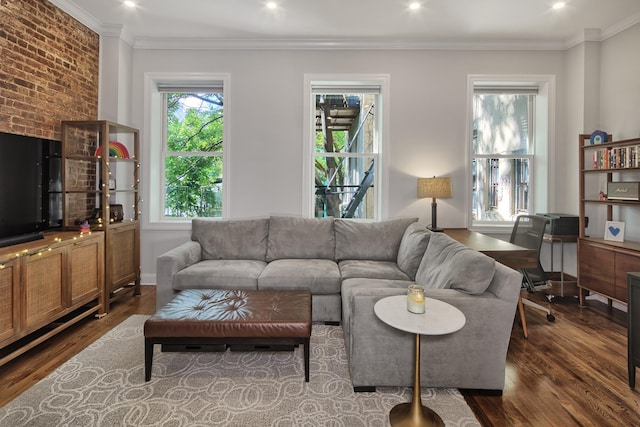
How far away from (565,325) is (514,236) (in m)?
0.92

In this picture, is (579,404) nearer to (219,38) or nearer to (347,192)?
(347,192)

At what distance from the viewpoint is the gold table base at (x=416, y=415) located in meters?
1.68

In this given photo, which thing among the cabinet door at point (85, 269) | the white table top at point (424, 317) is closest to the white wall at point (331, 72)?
the cabinet door at point (85, 269)

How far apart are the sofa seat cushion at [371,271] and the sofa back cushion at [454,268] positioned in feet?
1.00

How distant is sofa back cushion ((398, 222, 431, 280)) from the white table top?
42.0 inches

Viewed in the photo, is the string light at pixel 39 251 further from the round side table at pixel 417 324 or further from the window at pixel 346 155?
the window at pixel 346 155

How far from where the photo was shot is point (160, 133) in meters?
4.22

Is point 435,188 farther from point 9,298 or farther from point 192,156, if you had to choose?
point 9,298

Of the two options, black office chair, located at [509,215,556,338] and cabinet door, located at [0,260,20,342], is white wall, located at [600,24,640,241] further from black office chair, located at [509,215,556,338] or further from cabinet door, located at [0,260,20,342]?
cabinet door, located at [0,260,20,342]

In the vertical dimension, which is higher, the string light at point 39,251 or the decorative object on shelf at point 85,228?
the decorative object on shelf at point 85,228

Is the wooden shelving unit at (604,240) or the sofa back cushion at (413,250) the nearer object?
the sofa back cushion at (413,250)

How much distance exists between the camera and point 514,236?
3492 mm

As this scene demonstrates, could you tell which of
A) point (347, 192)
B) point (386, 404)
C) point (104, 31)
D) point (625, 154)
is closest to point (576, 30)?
point (625, 154)

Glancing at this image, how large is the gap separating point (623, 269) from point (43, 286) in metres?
4.83
